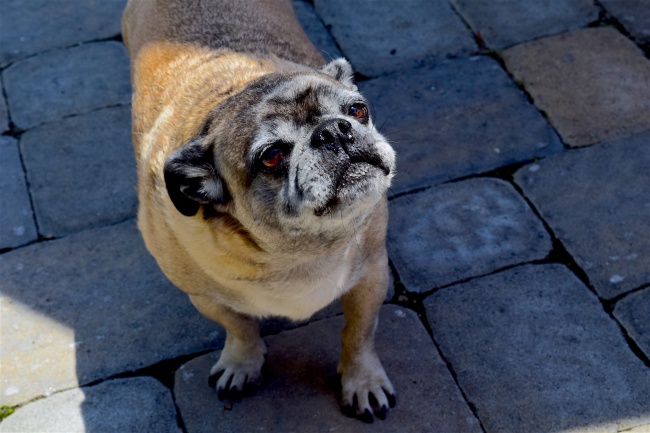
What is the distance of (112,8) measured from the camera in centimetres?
611

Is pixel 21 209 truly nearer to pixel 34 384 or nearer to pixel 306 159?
pixel 34 384

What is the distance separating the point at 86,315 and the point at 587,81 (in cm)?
328

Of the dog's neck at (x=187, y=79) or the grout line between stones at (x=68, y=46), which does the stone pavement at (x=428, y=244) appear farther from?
the dog's neck at (x=187, y=79)

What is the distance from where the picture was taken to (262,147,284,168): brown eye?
2.91m

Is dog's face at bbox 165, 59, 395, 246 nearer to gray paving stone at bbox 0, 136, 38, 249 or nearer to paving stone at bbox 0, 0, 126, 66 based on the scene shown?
gray paving stone at bbox 0, 136, 38, 249

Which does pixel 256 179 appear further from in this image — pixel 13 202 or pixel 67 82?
pixel 67 82

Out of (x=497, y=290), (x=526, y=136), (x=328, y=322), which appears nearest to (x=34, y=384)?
(x=328, y=322)

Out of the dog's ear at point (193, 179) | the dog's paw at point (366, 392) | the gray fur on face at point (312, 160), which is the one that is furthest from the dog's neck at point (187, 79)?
the dog's paw at point (366, 392)

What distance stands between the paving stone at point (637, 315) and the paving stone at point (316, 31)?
2525 millimetres

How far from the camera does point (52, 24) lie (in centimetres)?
604

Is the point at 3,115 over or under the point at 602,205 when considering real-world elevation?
under

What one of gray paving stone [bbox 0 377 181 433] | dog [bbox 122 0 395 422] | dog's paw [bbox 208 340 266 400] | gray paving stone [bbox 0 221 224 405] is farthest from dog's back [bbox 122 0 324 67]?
gray paving stone [bbox 0 377 181 433]

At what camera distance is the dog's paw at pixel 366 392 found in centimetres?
366

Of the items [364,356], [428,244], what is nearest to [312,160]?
[364,356]
